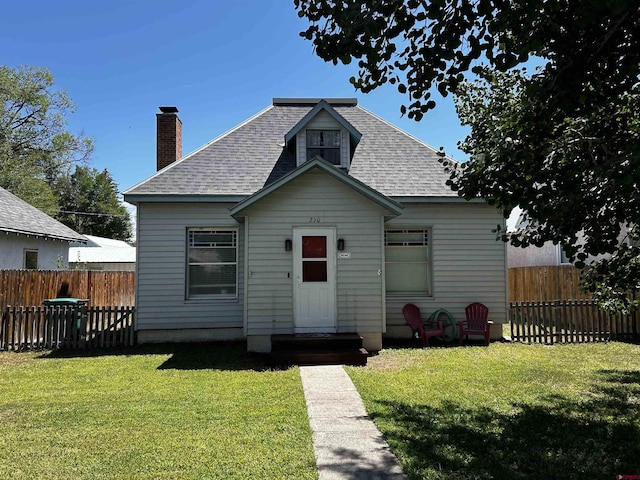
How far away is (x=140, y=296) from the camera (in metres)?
10.6

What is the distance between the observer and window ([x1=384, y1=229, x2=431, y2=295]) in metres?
11.3

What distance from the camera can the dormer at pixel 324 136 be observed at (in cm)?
1121

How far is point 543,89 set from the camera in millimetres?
3891

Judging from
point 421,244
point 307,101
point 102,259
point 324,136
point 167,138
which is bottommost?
point 421,244

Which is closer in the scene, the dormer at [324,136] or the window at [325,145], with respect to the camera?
the dormer at [324,136]

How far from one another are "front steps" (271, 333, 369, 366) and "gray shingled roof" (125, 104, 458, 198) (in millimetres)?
4174

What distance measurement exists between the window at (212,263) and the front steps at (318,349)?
281 cm

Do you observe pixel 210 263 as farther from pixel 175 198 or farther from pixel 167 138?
pixel 167 138

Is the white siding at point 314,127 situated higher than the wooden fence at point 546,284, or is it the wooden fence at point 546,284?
the white siding at point 314,127

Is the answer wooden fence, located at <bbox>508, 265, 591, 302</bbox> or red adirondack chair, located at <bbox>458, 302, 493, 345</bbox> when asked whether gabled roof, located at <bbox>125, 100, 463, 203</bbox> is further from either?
wooden fence, located at <bbox>508, 265, 591, 302</bbox>

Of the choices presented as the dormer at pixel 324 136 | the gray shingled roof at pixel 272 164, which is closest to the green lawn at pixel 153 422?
the gray shingled roof at pixel 272 164

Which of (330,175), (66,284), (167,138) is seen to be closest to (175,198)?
(167,138)

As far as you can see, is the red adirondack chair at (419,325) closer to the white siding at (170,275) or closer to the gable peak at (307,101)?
the white siding at (170,275)

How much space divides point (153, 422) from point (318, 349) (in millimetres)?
4118
